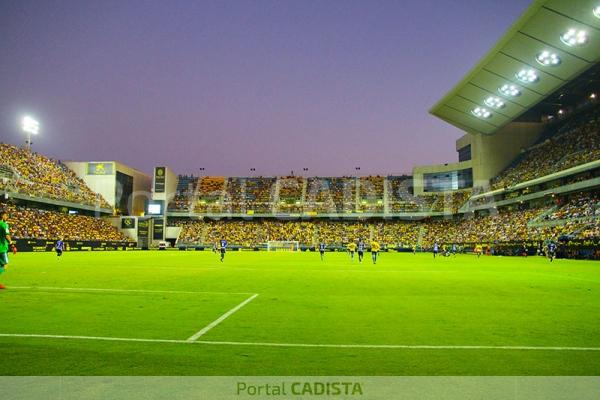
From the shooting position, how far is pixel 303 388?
4.29 meters

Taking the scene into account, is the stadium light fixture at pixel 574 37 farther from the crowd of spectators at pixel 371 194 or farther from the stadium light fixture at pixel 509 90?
the crowd of spectators at pixel 371 194

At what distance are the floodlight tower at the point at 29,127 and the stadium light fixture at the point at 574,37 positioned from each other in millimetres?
82939

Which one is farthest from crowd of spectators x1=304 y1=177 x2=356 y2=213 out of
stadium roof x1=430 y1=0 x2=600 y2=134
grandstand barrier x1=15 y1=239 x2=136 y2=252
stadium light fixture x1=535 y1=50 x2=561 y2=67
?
stadium light fixture x1=535 y1=50 x2=561 y2=67

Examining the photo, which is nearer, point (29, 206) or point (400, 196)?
point (29, 206)

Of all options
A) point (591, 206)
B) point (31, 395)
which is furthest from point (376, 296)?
point (591, 206)

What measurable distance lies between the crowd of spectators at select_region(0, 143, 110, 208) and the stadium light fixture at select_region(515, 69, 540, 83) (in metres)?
69.9

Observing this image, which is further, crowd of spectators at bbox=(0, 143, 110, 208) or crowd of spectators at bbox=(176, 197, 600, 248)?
crowd of spectators at bbox=(0, 143, 110, 208)

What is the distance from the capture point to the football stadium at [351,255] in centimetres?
582

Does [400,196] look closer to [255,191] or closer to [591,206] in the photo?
[255,191]

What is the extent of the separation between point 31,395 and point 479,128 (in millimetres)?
76671

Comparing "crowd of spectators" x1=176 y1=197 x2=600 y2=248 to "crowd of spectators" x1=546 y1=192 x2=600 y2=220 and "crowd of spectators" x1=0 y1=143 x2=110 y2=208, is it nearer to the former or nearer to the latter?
"crowd of spectators" x1=546 y1=192 x2=600 y2=220

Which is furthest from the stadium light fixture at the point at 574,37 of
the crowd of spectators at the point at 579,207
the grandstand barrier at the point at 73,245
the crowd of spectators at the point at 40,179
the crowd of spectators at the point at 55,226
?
the crowd of spectators at the point at 40,179

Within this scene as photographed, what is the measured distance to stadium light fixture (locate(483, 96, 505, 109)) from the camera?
5815 cm

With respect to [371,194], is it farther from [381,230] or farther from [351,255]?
[351,255]
